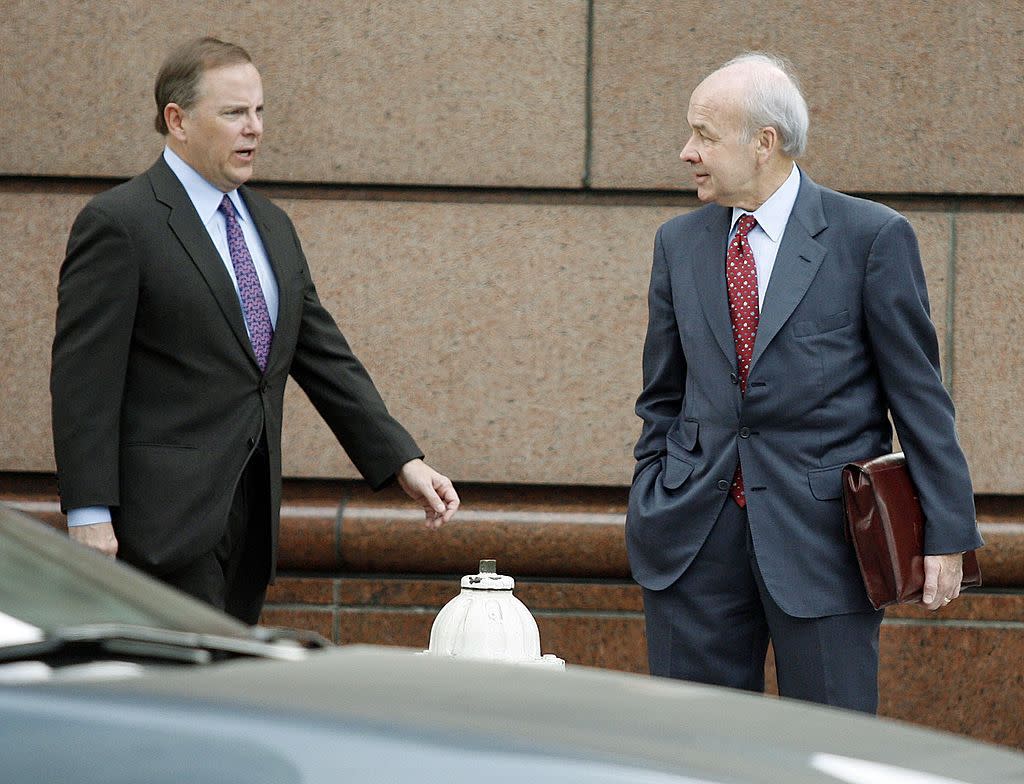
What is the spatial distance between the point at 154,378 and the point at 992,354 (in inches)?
118

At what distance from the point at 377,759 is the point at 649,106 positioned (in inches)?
174

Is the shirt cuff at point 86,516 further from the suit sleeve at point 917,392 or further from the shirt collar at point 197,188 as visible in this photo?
the suit sleeve at point 917,392

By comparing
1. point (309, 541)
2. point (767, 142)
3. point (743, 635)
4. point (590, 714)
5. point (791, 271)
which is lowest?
point (309, 541)

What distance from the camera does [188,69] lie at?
14.0ft

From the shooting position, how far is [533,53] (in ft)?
19.0

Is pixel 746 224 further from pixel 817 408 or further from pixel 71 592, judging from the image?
pixel 71 592

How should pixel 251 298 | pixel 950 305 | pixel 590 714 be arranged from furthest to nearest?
pixel 950 305
pixel 251 298
pixel 590 714

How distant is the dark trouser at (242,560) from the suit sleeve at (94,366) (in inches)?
11.6

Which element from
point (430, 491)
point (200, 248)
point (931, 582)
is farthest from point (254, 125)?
point (931, 582)

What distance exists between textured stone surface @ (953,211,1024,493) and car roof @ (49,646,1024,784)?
3876mm

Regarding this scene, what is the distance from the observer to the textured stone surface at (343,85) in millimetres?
5785

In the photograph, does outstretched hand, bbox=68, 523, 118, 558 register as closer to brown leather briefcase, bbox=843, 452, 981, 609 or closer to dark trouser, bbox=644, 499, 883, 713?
dark trouser, bbox=644, 499, 883, 713

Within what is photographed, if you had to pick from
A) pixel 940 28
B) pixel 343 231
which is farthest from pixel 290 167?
pixel 940 28

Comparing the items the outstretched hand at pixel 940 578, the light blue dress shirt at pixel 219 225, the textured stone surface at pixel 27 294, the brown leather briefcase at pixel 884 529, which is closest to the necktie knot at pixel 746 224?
the brown leather briefcase at pixel 884 529
